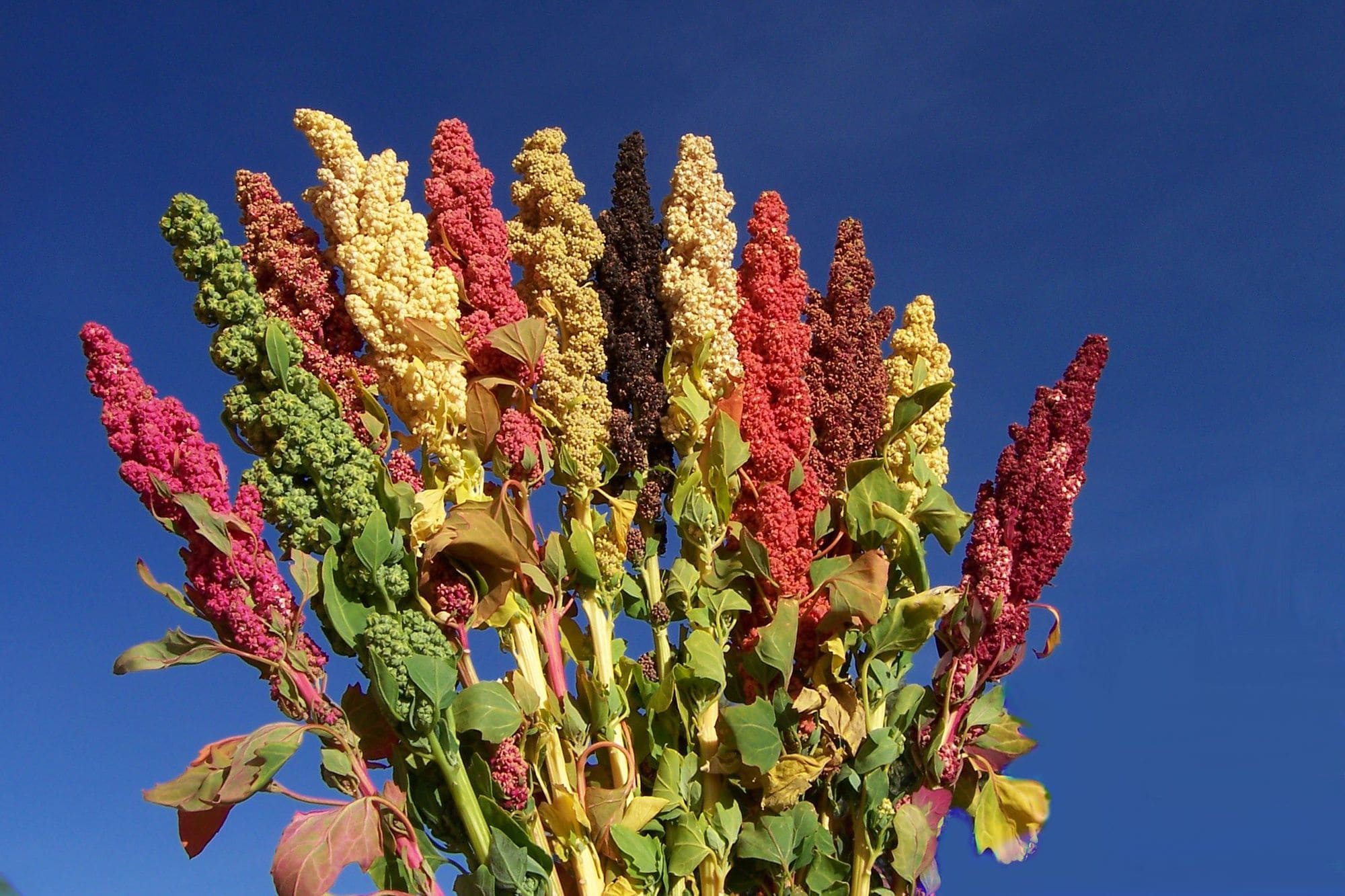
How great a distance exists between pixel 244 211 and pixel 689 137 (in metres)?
1.31

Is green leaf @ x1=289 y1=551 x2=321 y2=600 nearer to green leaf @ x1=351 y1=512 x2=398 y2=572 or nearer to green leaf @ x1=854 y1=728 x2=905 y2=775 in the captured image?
green leaf @ x1=351 y1=512 x2=398 y2=572

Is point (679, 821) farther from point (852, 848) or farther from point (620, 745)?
point (852, 848)

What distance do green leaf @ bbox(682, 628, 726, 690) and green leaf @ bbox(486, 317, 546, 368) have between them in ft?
2.87

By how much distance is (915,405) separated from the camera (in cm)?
332


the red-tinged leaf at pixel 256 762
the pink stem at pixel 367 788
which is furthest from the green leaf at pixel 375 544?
the red-tinged leaf at pixel 256 762

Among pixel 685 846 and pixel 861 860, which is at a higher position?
pixel 861 860

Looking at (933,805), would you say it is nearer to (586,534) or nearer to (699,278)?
(586,534)

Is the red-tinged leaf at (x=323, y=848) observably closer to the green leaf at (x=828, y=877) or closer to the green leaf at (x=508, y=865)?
the green leaf at (x=508, y=865)

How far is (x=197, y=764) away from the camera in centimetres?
255

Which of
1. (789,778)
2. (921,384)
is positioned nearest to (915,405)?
(921,384)

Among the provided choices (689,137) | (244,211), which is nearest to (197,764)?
(244,211)

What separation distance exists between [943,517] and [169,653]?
209cm

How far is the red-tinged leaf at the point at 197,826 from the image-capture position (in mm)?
2555

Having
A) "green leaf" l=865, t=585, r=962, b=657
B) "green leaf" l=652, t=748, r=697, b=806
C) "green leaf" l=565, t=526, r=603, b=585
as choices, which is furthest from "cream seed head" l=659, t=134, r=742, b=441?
"green leaf" l=652, t=748, r=697, b=806
